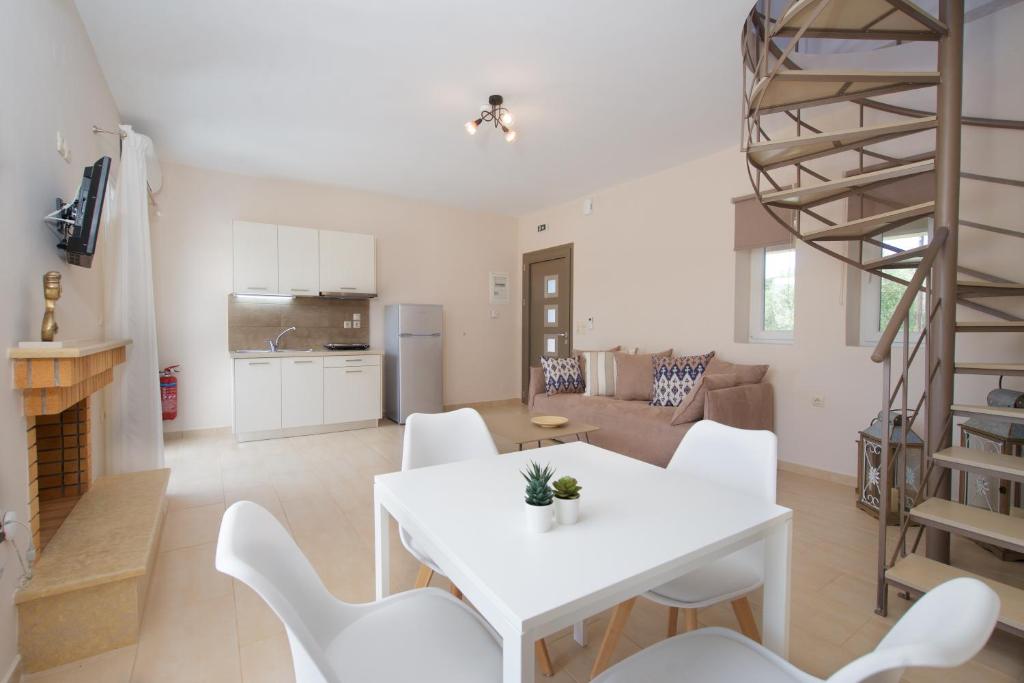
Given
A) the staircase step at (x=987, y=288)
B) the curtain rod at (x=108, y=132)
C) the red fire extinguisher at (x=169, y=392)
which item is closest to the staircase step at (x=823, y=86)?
the staircase step at (x=987, y=288)

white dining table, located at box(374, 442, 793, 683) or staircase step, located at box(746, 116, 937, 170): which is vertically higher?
staircase step, located at box(746, 116, 937, 170)

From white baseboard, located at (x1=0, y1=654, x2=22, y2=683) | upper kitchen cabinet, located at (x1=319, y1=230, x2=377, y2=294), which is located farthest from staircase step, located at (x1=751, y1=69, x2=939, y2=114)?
upper kitchen cabinet, located at (x1=319, y1=230, x2=377, y2=294)

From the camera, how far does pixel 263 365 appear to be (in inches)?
175

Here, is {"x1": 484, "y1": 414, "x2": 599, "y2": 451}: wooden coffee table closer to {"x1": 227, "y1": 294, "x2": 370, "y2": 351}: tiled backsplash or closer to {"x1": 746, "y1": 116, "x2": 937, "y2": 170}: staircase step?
{"x1": 746, "y1": 116, "x2": 937, "y2": 170}: staircase step

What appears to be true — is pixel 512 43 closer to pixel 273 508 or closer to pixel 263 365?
pixel 273 508

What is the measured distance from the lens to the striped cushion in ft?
14.5

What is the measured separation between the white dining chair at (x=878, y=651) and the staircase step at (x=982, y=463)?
1.42m

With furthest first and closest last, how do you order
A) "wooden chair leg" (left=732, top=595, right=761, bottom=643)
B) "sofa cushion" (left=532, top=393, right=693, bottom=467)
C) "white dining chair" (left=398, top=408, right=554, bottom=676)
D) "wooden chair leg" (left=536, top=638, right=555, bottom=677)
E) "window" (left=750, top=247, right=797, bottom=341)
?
"window" (left=750, top=247, right=797, bottom=341), "sofa cushion" (left=532, top=393, right=693, bottom=467), "white dining chair" (left=398, top=408, right=554, bottom=676), "wooden chair leg" (left=536, top=638, right=555, bottom=677), "wooden chair leg" (left=732, top=595, right=761, bottom=643)

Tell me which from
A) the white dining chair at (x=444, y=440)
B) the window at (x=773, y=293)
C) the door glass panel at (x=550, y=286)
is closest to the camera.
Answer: the white dining chair at (x=444, y=440)

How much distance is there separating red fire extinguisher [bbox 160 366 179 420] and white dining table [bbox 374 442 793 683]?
13.0 ft

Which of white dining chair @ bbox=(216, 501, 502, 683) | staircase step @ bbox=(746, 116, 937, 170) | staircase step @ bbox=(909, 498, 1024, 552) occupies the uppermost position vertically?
staircase step @ bbox=(746, 116, 937, 170)

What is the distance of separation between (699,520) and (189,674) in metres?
1.70

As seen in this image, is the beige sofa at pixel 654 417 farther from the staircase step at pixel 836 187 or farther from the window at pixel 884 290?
the staircase step at pixel 836 187

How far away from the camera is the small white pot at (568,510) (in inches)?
42.4
